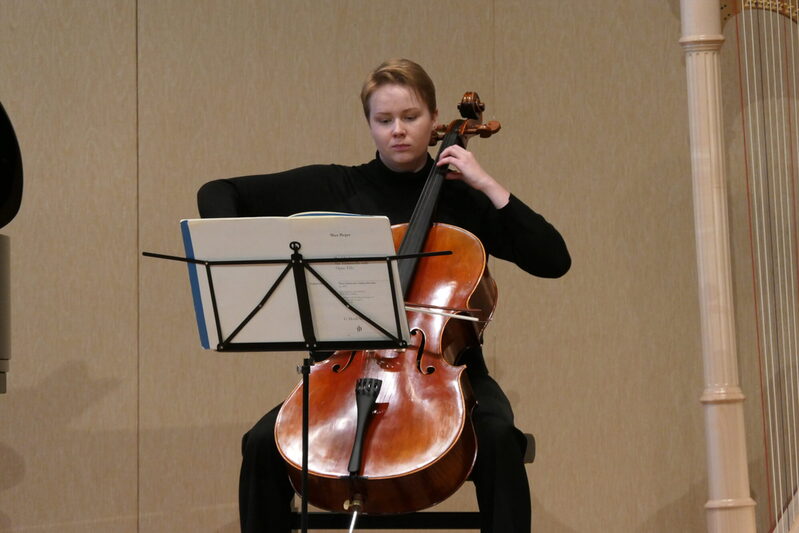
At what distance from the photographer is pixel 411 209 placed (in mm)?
2318

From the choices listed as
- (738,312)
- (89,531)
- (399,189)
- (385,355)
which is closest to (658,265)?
(738,312)

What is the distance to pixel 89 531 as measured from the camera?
301 cm

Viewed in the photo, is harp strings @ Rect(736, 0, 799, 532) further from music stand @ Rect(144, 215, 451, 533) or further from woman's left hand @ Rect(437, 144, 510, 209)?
music stand @ Rect(144, 215, 451, 533)


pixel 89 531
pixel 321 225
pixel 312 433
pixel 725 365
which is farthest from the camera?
pixel 89 531

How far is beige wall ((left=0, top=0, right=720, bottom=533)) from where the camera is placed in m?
3.02

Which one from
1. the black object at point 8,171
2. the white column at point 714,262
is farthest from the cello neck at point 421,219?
the black object at point 8,171

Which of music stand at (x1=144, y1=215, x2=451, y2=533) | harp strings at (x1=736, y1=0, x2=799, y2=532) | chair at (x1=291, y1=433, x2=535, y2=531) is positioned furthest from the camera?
harp strings at (x1=736, y1=0, x2=799, y2=532)

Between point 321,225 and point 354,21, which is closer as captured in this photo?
point 321,225

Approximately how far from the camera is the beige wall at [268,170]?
3.02 metres

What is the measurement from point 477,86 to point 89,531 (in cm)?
179

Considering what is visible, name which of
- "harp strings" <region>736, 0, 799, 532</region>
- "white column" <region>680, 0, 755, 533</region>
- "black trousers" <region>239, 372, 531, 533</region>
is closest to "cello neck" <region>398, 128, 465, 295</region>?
"black trousers" <region>239, 372, 531, 533</region>

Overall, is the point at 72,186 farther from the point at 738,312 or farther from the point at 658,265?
the point at 738,312

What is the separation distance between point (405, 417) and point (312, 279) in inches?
12.2

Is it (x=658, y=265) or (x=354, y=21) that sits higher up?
(x=354, y=21)
